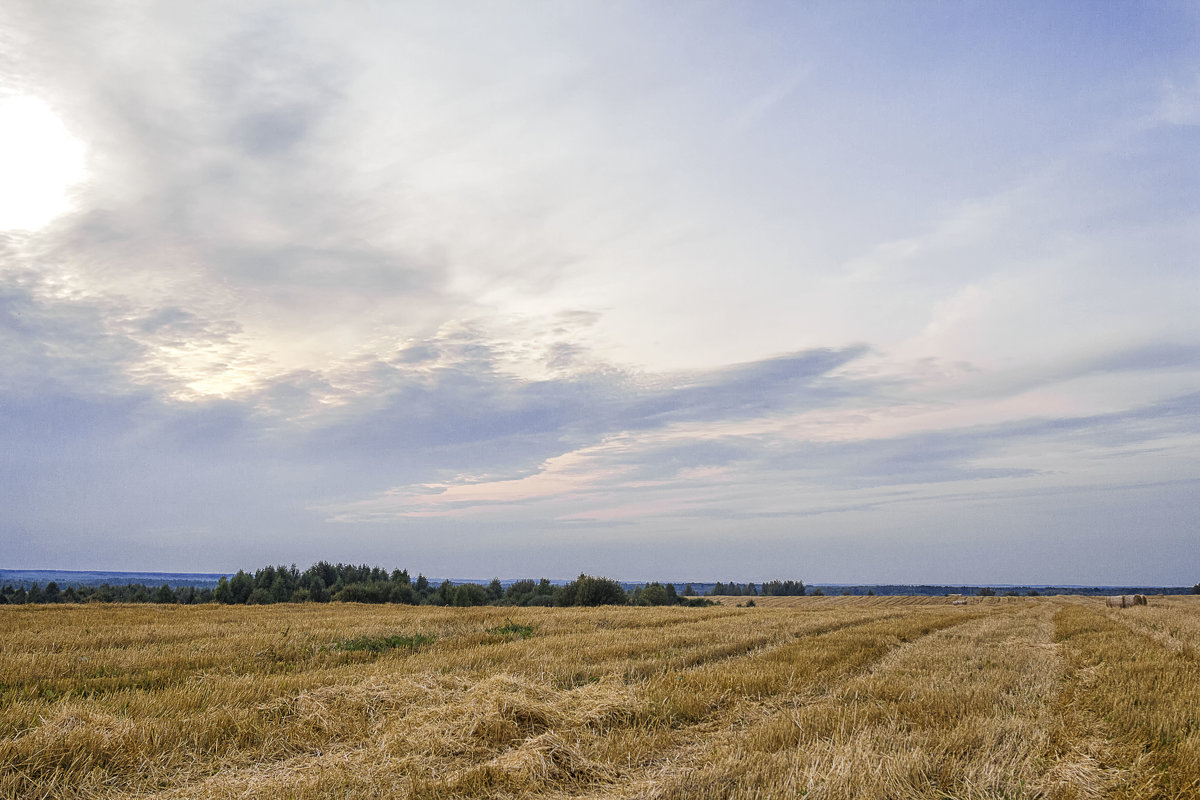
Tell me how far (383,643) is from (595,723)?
1001 cm

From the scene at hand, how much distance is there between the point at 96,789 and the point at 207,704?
2.71 m

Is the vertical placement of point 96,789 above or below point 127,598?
above

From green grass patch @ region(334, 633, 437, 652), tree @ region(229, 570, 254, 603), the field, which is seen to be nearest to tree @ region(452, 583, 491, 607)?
tree @ region(229, 570, 254, 603)

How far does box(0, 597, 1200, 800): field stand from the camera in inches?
241

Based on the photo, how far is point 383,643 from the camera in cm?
1652

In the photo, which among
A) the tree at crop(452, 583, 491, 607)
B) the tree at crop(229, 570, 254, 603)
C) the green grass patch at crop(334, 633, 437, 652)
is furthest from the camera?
the tree at crop(452, 583, 491, 607)

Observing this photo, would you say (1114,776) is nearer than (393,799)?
No

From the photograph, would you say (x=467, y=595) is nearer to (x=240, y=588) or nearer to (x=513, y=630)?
(x=240, y=588)

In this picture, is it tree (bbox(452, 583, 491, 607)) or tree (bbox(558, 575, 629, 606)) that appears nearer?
tree (bbox(558, 575, 629, 606))

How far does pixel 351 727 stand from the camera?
8.06 meters

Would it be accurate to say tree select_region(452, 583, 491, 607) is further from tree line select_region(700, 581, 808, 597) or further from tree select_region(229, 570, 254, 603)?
tree line select_region(700, 581, 808, 597)

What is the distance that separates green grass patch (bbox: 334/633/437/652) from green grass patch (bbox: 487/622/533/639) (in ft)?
7.46

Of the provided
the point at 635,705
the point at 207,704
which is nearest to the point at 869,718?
the point at 635,705

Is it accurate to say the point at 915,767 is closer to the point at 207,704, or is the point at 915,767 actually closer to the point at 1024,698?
the point at 1024,698
